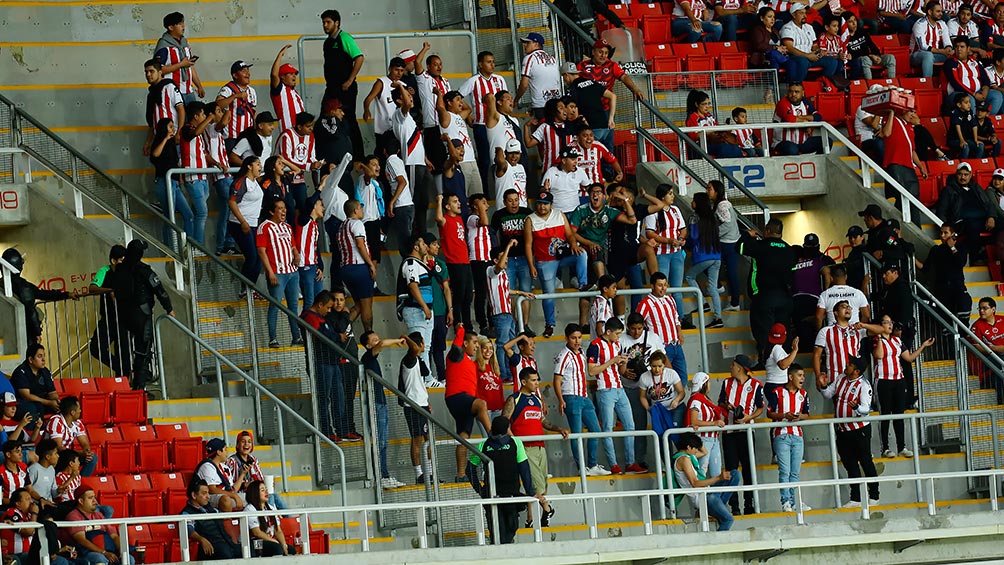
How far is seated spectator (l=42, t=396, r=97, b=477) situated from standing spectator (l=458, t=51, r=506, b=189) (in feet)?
19.3

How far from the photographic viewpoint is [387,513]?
17.8 m

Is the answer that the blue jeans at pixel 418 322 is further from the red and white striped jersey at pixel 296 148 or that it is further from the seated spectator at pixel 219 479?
the seated spectator at pixel 219 479

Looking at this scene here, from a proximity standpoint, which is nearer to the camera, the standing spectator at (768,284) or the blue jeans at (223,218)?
the standing spectator at (768,284)

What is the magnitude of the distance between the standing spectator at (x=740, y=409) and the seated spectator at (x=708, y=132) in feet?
13.8

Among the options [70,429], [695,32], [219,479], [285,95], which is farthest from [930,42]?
[70,429]

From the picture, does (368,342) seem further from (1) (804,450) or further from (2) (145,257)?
(1) (804,450)

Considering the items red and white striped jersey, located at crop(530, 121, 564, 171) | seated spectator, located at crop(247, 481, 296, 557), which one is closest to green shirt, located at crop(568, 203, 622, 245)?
red and white striped jersey, located at crop(530, 121, 564, 171)

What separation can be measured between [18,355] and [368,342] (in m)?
3.15

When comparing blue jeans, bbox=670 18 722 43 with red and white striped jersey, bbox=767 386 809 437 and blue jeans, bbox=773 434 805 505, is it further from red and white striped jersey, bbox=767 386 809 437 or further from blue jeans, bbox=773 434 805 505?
blue jeans, bbox=773 434 805 505

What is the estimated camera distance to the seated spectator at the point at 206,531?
15.9 metres

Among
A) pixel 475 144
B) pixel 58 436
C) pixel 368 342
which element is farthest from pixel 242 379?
pixel 475 144

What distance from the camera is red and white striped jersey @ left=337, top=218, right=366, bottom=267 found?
19.6 metres

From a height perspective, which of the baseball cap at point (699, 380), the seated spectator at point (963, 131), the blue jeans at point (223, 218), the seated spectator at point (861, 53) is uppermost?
the seated spectator at point (861, 53)

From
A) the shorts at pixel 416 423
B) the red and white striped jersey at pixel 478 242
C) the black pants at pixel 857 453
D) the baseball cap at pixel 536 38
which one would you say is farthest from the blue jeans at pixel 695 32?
the shorts at pixel 416 423
